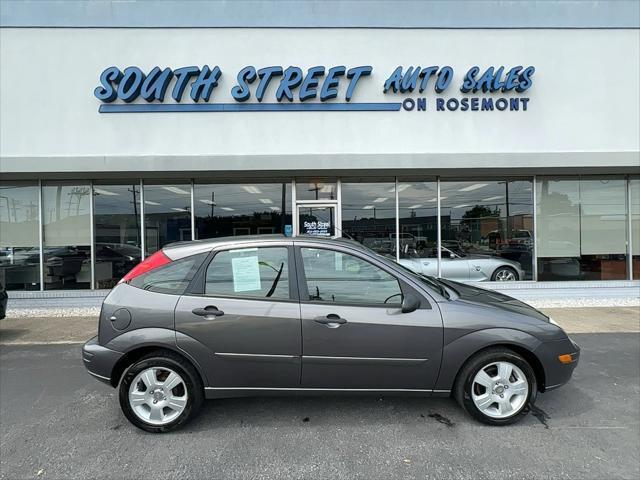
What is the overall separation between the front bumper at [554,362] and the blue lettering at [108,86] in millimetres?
8982

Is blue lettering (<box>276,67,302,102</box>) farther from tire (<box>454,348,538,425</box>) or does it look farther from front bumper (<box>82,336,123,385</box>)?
tire (<box>454,348,538,425</box>)

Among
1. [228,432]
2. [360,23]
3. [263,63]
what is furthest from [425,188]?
[228,432]

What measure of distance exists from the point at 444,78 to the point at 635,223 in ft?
18.6

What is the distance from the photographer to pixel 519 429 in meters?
3.37

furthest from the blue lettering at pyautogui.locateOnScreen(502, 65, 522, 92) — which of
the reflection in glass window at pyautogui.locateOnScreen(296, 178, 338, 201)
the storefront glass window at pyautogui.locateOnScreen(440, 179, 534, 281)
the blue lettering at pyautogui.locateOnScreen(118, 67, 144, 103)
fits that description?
the blue lettering at pyautogui.locateOnScreen(118, 67, 144, 103)

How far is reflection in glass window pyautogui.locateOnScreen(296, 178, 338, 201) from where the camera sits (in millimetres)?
9086

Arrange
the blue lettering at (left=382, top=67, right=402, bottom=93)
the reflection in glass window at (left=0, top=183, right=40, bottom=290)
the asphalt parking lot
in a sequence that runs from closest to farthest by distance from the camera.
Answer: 1. the asphalt parking lot
2. the blue lettering at (left=382, top=67, right=402, bottom=93)
3. the reflection in glass window at (left=0, top=183, right=40, bottom=290)

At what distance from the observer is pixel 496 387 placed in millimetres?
3371

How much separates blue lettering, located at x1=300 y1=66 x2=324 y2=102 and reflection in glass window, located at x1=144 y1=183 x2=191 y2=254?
129 inches

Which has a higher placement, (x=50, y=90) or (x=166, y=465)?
(x=50, y=90)

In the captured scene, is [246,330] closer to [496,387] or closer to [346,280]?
[346,280]

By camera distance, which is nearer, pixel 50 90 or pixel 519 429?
pixel 519 429

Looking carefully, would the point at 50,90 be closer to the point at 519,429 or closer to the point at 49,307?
the point at 49,307

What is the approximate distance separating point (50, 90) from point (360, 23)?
22.4 ft
